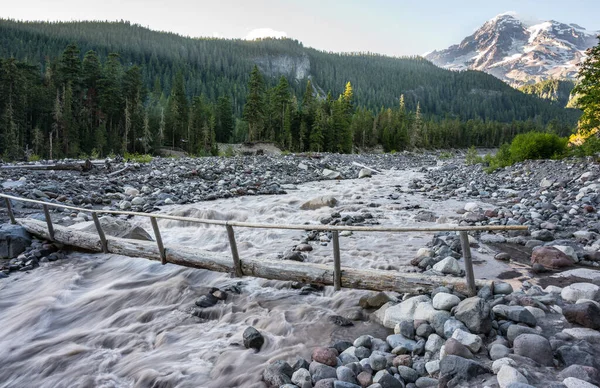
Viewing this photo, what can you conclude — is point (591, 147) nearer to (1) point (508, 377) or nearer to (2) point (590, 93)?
(2) point (590, 93)

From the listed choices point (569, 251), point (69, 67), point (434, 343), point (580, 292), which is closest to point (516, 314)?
point (434, 343)

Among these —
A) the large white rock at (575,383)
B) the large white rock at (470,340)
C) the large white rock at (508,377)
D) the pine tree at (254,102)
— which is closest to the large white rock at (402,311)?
the large white rock at (470,340)

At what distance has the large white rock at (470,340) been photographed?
3.31 meters

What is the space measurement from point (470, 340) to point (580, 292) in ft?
6.18

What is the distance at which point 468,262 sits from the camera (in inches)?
160

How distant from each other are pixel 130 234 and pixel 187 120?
53825 mm

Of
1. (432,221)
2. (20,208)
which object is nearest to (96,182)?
(20,208)

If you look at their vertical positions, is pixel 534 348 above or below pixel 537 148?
below

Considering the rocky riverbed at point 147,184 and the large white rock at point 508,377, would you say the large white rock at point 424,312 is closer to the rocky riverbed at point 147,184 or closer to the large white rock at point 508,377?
the large white rock at point 508,377

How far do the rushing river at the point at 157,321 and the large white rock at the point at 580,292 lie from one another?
7.45 feet

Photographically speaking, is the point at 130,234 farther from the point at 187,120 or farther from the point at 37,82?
the point at 37,82

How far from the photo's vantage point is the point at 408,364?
3.29 metres

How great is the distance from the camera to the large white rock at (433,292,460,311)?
3.95 meters

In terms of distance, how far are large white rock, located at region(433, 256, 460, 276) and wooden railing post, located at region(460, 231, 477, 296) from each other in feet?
3.91
